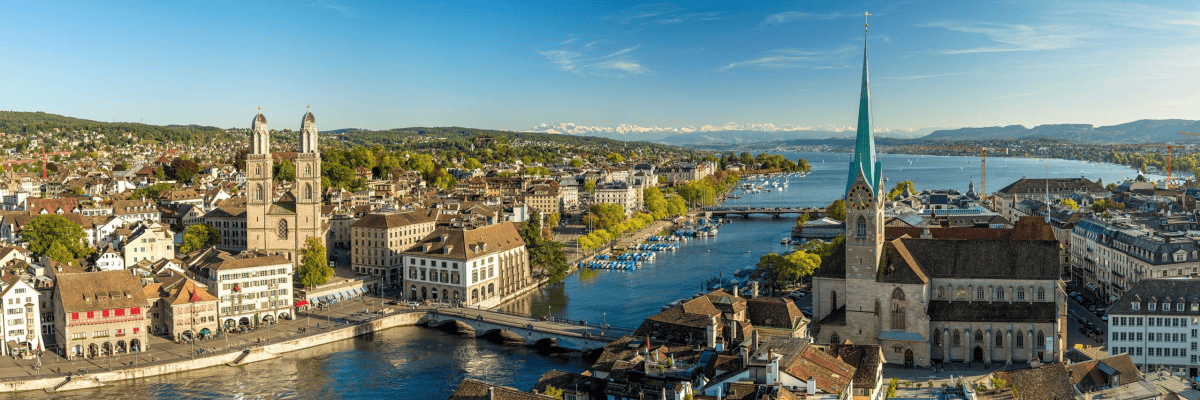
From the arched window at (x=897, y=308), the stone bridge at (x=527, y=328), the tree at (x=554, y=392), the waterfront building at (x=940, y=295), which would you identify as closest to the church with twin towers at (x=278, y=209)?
the stone bridge at (x=527, y=328)

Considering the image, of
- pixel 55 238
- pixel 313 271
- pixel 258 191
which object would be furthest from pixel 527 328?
pixel 55 238

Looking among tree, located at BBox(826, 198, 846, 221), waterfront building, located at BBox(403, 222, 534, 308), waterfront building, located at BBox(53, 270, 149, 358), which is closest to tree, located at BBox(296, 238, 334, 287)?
waterfront building, located at BBox(403, 222, 534, 308)

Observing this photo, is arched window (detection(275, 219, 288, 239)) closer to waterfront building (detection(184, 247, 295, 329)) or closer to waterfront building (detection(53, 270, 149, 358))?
waterfront building (detection(184, 247, 295, 329))

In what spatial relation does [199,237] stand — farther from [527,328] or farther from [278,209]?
[527,328]

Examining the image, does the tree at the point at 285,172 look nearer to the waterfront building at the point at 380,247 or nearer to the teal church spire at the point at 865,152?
the waterfront building at the point at 380,247

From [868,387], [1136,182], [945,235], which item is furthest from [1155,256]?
[1136,182]

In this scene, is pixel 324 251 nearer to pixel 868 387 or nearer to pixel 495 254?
pixel 495 254
